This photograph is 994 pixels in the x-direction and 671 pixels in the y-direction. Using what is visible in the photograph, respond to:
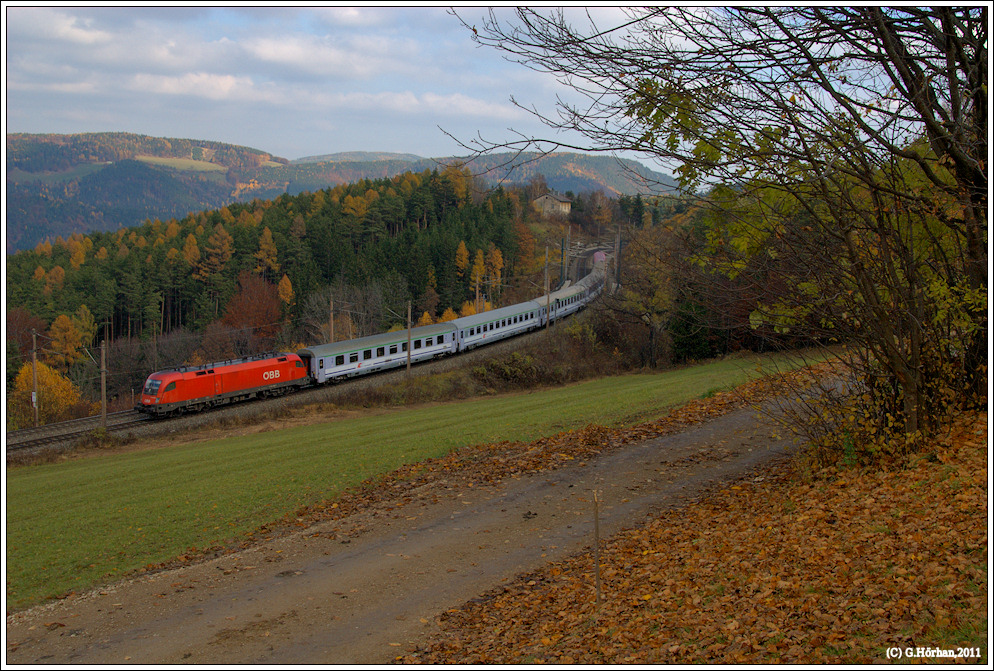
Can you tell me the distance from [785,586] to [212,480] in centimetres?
1361

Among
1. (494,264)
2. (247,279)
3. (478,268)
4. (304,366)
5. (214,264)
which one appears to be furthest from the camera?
(214,264)

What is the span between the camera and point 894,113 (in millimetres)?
5902

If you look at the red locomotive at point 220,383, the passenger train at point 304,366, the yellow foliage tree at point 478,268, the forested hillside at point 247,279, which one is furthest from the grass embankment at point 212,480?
the yellow foliage tree at point 478,268

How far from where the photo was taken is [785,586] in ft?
18.6

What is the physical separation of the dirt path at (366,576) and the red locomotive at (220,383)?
21319mm

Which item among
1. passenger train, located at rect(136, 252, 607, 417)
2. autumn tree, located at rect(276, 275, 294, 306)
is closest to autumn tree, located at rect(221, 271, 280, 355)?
autumn tree, located at rect(276, 275, 294, 306)

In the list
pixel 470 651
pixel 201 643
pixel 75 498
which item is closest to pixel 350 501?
pixel 201 643

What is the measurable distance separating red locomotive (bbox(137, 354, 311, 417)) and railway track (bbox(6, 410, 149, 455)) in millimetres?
1357

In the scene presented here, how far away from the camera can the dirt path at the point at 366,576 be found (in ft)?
22.7

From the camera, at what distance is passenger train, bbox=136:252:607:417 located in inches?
1148

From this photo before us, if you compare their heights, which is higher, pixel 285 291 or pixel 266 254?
pixel 266 254

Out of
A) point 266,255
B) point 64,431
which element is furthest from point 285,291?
point 64,431

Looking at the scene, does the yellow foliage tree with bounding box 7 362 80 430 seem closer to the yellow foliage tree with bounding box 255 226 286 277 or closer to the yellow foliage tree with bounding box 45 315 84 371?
the yellow foliage tree with bounding box 45 315 84 371

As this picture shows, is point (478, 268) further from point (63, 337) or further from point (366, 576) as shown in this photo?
point (366, 576)
